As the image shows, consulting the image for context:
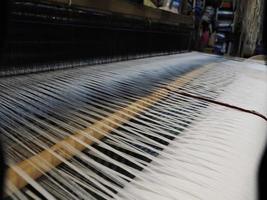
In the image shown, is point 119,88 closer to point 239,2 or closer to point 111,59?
point 111,59

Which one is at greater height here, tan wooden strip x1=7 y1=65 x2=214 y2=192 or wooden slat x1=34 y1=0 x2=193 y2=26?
wooden slat x1=34 y1=0 x2=193 y2=26

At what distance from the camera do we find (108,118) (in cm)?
84

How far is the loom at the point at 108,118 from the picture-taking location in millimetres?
550

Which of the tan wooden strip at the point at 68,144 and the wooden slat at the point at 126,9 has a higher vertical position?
the wooden slat at the point at 126,9

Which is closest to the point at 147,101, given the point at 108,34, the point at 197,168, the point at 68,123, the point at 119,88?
the point at 119,88

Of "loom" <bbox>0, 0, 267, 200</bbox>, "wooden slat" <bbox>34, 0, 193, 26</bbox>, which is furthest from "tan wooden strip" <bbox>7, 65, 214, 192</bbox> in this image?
"wooden slat" <bbox>34, 0, 193, 26</bbox>

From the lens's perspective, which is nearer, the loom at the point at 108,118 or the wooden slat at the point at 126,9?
the loom at the point at 108,118

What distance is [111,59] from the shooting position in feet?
5.73

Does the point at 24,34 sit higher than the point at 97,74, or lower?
higher

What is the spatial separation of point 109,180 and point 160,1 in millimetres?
2821

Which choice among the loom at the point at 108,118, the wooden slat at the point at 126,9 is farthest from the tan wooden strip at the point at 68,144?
the wooden slat at the point at 126,9

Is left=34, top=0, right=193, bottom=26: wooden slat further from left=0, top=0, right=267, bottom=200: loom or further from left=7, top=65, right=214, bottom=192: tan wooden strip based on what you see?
left=7, top=65, right=214, bottom=192: tan wooden strip

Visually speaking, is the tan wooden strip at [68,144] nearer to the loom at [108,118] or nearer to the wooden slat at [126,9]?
the loom at [108,118]

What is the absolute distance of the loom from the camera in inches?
21.6
